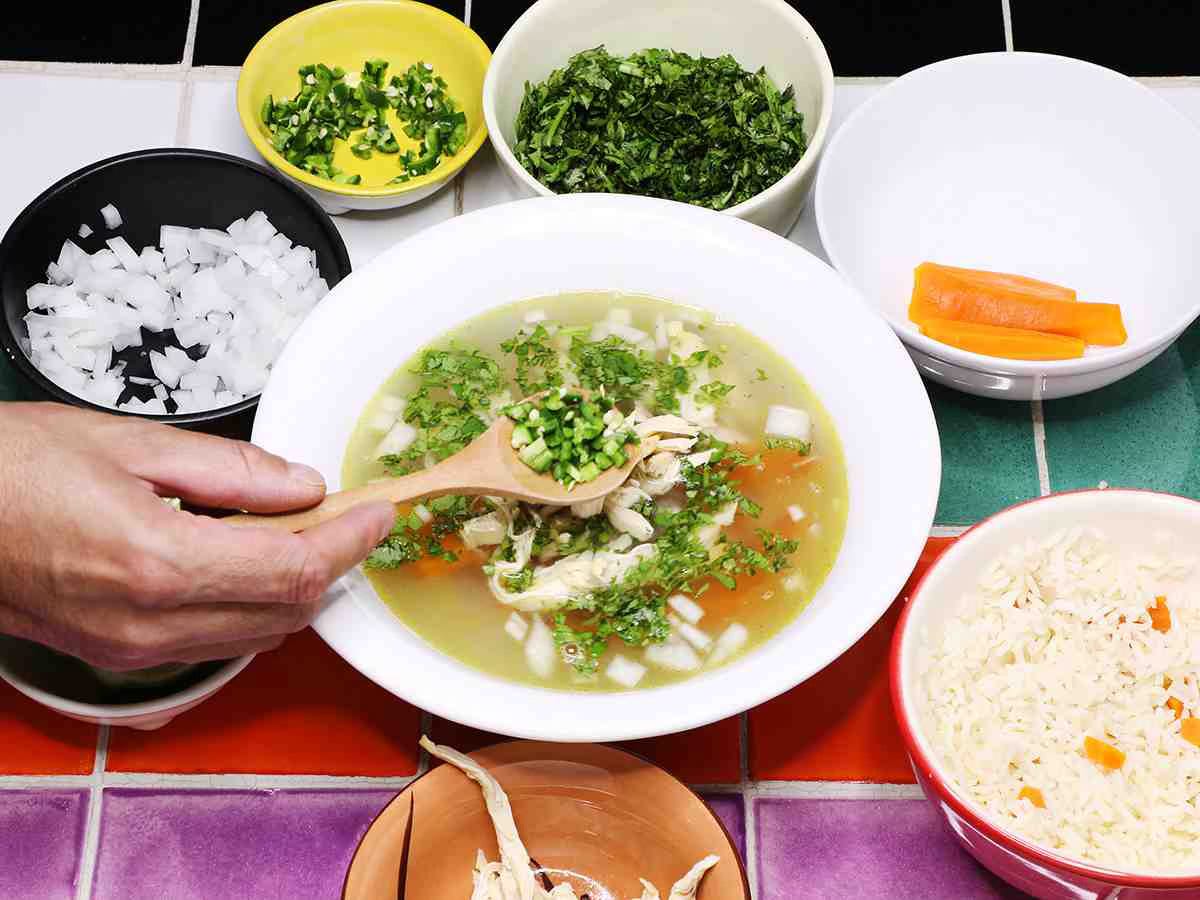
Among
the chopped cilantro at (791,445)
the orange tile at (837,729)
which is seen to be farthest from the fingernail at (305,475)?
the orange tile at (837,729)

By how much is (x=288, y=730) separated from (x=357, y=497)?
1.62 feet

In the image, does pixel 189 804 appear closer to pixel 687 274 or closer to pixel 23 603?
pixel 23 603

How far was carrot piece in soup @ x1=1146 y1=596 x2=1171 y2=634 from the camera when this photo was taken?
1.74m

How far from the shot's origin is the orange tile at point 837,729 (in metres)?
1.83

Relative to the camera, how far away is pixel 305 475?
149 cm

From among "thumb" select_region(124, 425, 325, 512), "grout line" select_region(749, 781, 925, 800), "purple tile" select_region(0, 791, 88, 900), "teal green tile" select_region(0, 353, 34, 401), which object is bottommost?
"purple tile" select_region(0, 791, 88, 900)

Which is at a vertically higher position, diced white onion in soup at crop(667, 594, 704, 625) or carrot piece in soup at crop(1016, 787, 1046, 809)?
diced white onion in soup at crop(667, 594, 704, 625)

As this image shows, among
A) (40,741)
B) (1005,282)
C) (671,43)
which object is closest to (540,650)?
(40,741)

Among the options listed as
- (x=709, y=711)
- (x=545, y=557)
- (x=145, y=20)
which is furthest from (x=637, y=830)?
(x=145, y=20)

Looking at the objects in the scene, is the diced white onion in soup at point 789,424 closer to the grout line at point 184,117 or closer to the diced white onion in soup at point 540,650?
the diced white onion in soup at point 540,650

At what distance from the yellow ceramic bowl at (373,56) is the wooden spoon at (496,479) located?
25.9 inches

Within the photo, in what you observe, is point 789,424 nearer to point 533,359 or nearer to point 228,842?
point 533,359

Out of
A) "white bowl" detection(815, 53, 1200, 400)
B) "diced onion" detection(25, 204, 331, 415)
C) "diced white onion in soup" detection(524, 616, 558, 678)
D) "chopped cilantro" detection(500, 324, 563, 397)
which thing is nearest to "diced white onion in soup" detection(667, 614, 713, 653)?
"diced white onion in soup" detection(524, 616, 558, 678)

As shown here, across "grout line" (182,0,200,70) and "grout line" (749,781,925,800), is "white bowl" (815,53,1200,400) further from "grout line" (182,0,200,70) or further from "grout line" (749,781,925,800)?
"grout line" (182,0,200,70)
